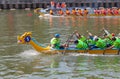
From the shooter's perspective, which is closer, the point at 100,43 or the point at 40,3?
the point at 100,43

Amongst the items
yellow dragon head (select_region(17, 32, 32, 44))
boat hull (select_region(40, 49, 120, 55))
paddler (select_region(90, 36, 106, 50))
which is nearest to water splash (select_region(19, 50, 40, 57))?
boat hull (select_region(40, 49, 120, 55))

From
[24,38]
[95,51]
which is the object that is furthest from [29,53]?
[95,51]

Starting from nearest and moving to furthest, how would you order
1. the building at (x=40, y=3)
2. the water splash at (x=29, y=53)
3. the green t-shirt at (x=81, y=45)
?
the green t-shirt at (x=81, y=45) → the water splash at (x=29, y=53) → the building at (x=40, y=3)

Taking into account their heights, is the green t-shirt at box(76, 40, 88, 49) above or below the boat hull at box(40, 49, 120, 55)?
above

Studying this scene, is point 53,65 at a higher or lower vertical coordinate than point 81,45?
lower

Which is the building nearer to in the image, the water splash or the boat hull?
the water splash

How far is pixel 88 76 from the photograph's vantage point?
58.7 feet

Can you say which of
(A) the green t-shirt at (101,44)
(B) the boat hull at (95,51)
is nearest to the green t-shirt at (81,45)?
(B) the boat hull at (95,51)

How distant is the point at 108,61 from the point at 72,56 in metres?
2.47

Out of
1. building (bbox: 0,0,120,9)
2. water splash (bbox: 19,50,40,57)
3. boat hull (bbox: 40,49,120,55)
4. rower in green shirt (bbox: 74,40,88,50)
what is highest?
rower in green shirt (bbox: 74,40,88,50)

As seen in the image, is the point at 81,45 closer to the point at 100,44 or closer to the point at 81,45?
the point at 81,45

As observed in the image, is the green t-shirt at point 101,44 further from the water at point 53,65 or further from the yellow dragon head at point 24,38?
the yellow dragon head at point 24,38

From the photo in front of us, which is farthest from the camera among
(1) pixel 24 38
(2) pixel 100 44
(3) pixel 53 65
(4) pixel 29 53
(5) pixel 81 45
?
(4) pixel 29 53

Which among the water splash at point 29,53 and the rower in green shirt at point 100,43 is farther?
the water splash at point 29,53
